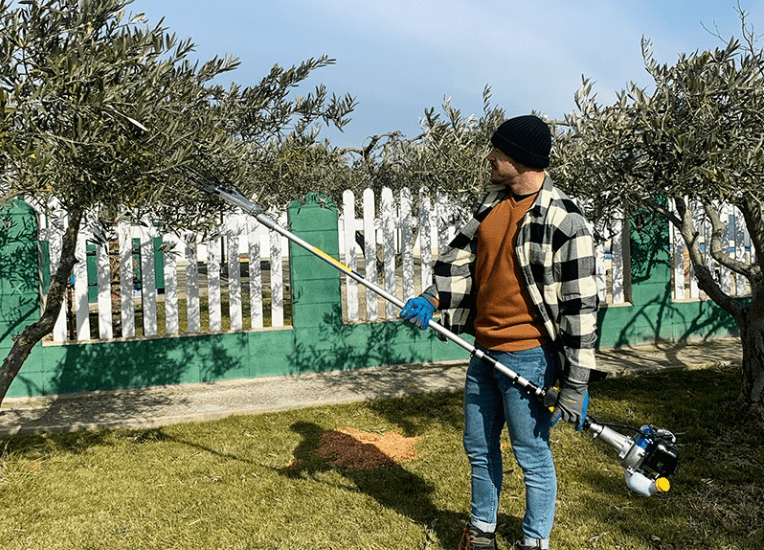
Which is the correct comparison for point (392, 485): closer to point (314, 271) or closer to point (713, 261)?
point (314, 271)

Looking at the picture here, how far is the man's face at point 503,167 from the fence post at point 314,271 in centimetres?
460

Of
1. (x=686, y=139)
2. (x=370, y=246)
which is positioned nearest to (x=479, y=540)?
(x=686, y=139)

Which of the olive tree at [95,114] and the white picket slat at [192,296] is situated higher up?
the olive tree at [95,114]

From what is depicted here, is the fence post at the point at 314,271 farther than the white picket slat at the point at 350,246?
No

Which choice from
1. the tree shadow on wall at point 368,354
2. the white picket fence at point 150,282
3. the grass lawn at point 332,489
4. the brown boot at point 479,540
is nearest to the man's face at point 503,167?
the brown boot at point 479,540

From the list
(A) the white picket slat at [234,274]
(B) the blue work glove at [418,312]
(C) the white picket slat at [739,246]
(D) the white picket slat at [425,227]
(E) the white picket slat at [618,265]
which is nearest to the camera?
(B) the blue work glove at [418,312]

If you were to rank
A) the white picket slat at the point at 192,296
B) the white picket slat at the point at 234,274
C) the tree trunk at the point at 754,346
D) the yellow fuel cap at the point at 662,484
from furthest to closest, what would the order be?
the white picket slat at the point at 234,274, the white picket slat at the point at 192,296, the tree trunk at the point at 754,346, the yellow fuel cap at the point at 662,484

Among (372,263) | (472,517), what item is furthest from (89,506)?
(372,263)

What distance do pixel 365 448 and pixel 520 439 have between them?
2233 millimetres

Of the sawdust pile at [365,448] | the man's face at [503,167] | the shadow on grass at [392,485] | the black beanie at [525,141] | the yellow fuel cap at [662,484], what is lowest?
the shadow on grass at [392,485]

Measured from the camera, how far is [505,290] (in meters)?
3.28

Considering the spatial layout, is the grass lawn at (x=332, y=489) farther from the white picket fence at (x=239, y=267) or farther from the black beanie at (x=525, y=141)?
the black beanie at (x=525, y=141)

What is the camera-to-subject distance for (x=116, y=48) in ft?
11.5

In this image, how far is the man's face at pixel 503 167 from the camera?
324 centimetres
